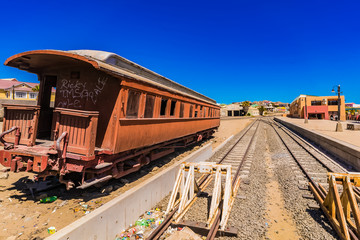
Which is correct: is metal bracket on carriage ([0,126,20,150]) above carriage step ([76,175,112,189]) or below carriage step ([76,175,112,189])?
above

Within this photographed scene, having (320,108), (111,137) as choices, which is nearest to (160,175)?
(111,137)

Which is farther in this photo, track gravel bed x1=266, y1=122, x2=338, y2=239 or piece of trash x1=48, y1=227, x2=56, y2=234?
track gravel bed x1=266, y1=122, x2=338, y2=239

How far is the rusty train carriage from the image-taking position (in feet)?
14.1

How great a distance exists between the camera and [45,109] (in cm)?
641

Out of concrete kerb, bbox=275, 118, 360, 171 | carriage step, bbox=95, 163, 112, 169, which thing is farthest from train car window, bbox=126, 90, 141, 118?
concrete kerb, bbox=275, 118, 360, 171

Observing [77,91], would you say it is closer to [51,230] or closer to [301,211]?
[51,230]

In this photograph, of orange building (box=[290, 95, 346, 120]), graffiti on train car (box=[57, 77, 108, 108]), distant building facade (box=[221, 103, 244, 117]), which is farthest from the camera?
distant building facade (box=[221, 103, 244, 117])

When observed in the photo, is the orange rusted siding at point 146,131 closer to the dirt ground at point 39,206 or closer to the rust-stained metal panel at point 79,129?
the rust-stained metal panel at point 79,129

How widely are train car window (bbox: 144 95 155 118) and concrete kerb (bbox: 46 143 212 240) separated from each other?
196 centimetres

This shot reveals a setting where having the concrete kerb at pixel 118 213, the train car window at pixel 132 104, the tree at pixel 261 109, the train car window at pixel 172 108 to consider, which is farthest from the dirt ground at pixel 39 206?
the tree at pixel 261 109

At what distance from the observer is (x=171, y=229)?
4.39 meters

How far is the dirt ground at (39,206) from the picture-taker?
3.72m

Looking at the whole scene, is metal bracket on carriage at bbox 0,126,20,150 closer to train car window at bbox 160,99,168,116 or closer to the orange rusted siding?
the orange rusted siding

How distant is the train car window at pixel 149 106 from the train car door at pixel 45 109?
10.6 ft
